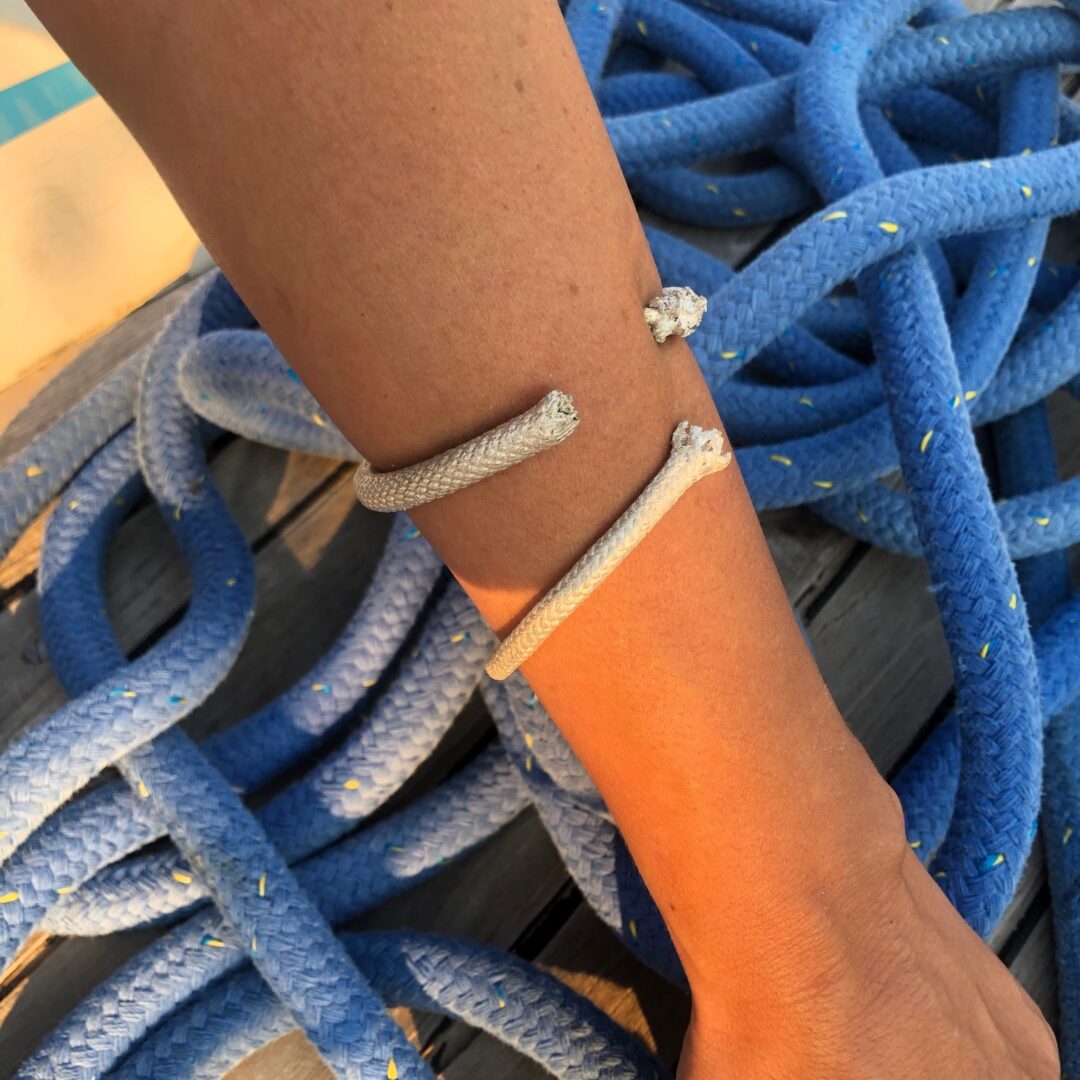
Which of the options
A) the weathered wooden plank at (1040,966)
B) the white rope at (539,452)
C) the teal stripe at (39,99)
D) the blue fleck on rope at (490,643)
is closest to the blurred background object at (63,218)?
the teal stripe at (39,99)

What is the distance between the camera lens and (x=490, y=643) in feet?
2.44

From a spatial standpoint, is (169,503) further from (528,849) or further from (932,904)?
(932,904)

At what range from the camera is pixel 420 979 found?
2.26 ft

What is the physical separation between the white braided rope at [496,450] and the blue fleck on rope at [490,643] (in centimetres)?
32

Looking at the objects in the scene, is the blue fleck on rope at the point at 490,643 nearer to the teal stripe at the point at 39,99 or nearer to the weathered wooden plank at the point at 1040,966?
the weathered wooden plank at the point at 1040,966

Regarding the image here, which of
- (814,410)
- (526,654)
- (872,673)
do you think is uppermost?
(526,654)

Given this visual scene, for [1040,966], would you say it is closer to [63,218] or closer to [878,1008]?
[878,1008]

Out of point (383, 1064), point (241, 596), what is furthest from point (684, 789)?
point (241, 596)

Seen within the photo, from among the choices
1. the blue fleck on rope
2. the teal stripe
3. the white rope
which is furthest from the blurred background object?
the white rope

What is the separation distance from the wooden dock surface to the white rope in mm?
358

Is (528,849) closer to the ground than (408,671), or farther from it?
closer to the ground

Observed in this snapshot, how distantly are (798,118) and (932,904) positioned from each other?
2.11 ft

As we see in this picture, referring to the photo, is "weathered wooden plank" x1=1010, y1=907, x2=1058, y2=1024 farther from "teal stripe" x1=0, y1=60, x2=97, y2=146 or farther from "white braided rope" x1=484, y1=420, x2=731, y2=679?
"teal stripe" x1=0, y1=60, x2=97, y2=146

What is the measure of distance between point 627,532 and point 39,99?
3.19 ft
